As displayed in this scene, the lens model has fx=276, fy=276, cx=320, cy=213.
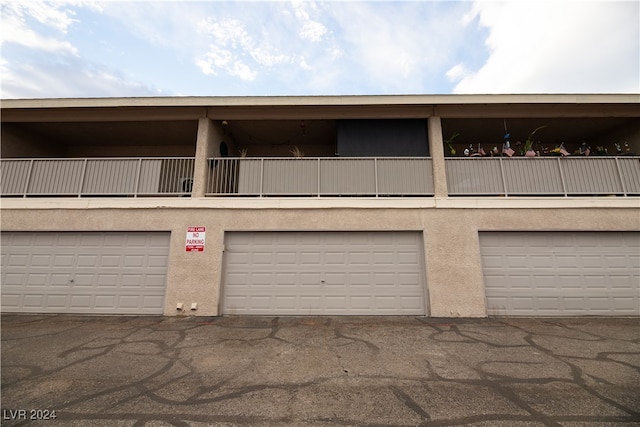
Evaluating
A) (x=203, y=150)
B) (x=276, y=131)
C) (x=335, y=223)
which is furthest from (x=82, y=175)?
(x=335, y=223)

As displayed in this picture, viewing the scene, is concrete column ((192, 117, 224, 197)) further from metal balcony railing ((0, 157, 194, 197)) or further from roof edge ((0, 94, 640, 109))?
roof edge ((0, 94, 640, 109))

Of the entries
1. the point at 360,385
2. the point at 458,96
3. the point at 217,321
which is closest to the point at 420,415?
the point at 360,385

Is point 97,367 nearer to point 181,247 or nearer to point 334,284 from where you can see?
point 181,247

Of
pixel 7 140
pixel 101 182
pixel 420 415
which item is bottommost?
pixel 420 415

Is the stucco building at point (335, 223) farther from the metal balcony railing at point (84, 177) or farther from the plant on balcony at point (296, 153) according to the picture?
the plant on balcony at point (296, 153)

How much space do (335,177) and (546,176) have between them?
5.42 metres

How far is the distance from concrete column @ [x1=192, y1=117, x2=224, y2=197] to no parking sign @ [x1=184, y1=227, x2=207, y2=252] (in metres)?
0.91

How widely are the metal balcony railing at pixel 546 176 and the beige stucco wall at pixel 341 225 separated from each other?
1.74 feet

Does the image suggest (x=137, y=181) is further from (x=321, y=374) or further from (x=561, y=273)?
(x=561, y=273)

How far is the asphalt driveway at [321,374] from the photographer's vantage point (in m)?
2.56

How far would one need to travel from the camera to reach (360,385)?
3141mm

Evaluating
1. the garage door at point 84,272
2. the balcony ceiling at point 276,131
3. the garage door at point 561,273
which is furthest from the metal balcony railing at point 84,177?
the garage door at point 561,273

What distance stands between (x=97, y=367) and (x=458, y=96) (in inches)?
352

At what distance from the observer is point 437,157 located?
23.6 feet
